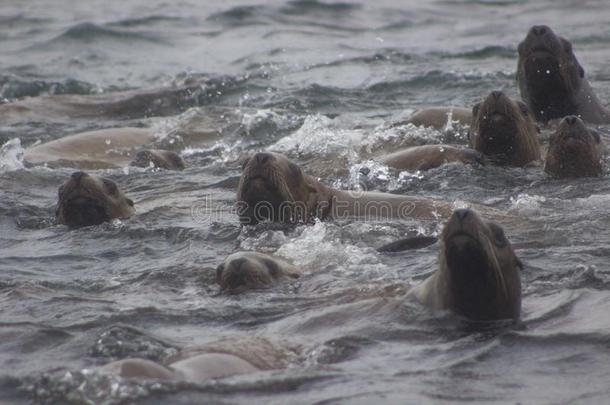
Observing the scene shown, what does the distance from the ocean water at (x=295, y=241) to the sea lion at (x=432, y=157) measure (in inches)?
4.6

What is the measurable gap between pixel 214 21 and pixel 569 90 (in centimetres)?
951

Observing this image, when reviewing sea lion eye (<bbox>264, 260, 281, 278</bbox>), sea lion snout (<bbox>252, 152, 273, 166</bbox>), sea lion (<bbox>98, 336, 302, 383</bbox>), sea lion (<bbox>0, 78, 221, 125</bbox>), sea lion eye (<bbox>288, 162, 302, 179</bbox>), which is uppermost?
sea lion (<bbox>0, 78, 221, 125</bbox>)

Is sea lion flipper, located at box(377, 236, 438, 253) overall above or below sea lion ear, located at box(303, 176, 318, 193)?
below

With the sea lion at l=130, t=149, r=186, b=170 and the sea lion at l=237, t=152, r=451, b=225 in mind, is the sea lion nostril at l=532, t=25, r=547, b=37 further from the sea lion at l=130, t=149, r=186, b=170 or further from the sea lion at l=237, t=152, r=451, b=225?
the sea lion at l=130, t=149, r=186, b=170

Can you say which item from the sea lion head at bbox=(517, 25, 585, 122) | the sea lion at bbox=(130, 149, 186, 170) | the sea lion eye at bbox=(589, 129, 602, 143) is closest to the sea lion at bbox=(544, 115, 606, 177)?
the sea lion eye at bbox=(589, 129, 602, 143)

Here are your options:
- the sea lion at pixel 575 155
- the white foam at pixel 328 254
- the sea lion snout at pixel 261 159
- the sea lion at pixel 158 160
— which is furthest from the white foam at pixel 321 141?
the white foam at pixel 328 254

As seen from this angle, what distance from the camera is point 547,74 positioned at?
36.5ft

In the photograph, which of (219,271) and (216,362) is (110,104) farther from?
(216,362)

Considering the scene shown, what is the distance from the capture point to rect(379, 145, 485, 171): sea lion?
9.80 metres

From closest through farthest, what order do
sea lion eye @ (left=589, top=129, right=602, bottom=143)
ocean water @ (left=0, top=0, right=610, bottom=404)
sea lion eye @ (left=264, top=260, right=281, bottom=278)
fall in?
1. ocean water @ (left=0, top=0, right=610, bottom=404)
2. sea lion eye @ (left=264, top=260, right=281, bottom=278)
3. sea lion eye @ (left=589, top=129, right=602, bottom=143)

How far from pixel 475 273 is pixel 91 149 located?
6196 millimetres

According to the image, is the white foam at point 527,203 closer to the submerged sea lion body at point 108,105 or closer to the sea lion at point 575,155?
the sea lion at point 575,155

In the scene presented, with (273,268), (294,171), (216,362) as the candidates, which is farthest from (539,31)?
(216,362)

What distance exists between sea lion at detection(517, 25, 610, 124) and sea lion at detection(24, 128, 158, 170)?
346 centimetres
